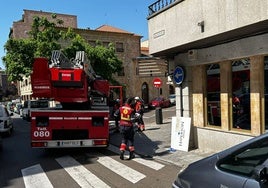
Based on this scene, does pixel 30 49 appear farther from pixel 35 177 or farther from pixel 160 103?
pixel 35 177

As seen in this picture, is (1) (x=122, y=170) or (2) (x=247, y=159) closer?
(2) (x=247, y=159)

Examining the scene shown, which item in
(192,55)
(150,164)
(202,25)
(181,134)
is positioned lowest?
(150,164)

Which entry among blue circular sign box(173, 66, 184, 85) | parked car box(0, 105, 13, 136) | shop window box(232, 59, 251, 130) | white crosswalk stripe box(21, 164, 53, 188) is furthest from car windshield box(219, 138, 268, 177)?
parked car box(0, 105, 13, 136)

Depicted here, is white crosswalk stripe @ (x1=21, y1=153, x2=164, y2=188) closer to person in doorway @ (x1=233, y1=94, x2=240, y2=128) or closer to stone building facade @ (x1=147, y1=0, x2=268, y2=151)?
stone building facade @ (x1=147, y1=0, x2=268, y2=151)

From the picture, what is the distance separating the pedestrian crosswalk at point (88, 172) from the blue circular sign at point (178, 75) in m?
2.73

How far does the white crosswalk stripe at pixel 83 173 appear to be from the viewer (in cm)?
658

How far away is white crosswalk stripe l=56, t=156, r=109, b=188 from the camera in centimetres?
654

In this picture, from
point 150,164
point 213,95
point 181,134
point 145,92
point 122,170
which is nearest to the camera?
point 122,170

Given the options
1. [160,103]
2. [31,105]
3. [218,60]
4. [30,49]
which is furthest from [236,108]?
[160,103]

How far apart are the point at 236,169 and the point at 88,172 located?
5.13 metres

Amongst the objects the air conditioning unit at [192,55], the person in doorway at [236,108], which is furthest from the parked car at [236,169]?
the air conditioning unit at [192,55]

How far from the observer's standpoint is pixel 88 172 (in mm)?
7492

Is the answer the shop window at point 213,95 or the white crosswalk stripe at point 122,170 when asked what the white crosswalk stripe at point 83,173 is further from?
the shop window at point 213,95

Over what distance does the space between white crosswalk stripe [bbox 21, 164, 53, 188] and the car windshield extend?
4.40 metres
